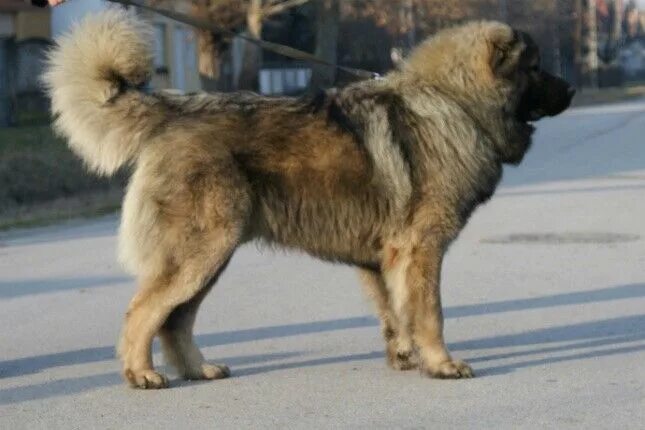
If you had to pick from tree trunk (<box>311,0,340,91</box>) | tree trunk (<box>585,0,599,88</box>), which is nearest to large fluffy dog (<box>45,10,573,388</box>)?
tree trunk (<box>311,0,340,91</box>)

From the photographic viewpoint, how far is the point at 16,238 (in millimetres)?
14211

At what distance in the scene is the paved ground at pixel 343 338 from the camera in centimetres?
647

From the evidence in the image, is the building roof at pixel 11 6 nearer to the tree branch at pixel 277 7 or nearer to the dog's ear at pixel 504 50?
the tree branch at pixel 277 7

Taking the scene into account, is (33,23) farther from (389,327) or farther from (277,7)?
(389,327)

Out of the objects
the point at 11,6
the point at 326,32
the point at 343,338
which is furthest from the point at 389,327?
the point at 326,32

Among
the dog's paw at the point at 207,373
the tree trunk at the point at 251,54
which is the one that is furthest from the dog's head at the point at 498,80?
the tree trunk at the point at 251,54

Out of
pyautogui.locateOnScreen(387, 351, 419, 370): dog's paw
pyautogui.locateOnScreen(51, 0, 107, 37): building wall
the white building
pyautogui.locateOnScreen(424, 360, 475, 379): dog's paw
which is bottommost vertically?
the white building

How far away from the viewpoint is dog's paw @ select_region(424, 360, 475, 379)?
712 centimetres

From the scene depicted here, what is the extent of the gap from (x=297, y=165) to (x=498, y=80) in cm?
120

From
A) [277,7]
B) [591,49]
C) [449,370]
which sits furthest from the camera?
[591,49]

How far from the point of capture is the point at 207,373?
7.33m

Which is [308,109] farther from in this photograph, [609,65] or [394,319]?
[609,65]

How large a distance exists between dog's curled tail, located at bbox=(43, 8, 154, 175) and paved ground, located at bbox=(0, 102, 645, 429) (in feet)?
3.96

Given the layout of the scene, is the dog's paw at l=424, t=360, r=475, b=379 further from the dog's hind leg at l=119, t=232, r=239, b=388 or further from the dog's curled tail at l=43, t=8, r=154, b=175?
the dog's curled tail at l=43, t=8, r=154, b=175
